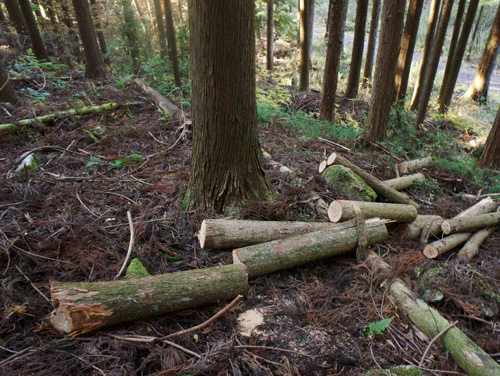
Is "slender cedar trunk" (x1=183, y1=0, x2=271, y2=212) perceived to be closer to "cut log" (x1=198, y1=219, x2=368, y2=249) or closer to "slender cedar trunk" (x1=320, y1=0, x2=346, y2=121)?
"cut log" (x1=198, y1=219, x2=368, y2=249)

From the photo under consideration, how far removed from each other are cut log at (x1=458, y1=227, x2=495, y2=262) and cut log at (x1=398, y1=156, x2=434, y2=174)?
74.7 inches

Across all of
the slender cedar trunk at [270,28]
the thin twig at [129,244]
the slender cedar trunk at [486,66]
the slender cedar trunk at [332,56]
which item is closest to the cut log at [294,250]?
the thin twig at [129,244]

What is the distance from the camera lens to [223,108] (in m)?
3.53

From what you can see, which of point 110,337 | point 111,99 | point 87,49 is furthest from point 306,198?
point 87,49

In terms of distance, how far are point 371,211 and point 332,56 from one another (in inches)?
229

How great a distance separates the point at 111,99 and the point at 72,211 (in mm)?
5582

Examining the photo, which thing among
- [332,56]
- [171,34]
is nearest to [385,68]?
[332,56]

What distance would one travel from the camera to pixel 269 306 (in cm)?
287

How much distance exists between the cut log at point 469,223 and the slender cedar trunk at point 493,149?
3502mm

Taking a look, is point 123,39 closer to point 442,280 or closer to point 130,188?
point 130,188

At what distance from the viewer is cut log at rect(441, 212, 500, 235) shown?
424 cm

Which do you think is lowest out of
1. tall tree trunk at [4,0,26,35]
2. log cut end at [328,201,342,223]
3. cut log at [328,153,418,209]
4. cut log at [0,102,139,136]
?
cut log at [328,153,418,209]

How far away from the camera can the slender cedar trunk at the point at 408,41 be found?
9758 mm

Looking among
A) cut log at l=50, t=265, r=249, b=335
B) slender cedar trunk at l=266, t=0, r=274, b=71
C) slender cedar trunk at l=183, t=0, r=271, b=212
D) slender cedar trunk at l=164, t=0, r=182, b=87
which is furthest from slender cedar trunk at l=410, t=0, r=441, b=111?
cut log at l=50, t=265, r=249, b=335
